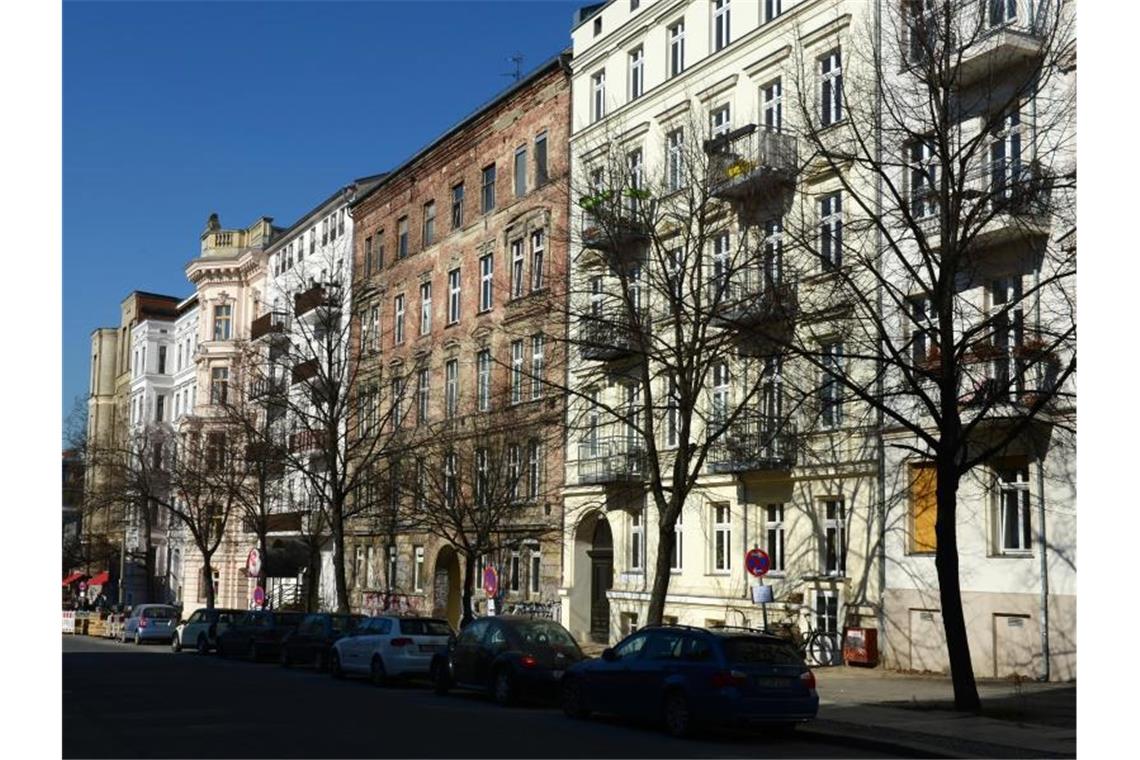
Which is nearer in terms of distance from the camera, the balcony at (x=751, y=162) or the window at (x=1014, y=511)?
the window at (x=1014, y=511)

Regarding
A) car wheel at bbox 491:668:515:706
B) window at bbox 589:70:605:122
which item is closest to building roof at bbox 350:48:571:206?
window at bbox 589:70:605:122

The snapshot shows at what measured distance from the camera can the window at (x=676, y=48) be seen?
38.1m

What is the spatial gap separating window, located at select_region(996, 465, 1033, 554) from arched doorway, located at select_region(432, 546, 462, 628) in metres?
24.4

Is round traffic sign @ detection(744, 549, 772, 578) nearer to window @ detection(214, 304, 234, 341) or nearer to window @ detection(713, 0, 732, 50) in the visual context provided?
window @ detection(713, 0, 732, 50)

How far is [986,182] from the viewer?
2589 centimetres

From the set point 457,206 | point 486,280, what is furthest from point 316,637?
point 457,206

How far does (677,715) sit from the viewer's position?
60.4ft

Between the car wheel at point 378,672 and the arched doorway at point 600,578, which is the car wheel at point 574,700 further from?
the arched doorway at point 600,578

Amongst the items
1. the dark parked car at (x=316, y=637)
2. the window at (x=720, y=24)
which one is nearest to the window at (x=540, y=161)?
the window at (x=720, y=24)

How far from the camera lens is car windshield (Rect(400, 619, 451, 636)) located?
2830 centimetres

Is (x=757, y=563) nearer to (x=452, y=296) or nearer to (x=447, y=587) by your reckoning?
(x=447, y=587)

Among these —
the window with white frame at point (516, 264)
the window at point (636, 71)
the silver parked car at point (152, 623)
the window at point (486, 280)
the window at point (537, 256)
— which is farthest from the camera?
the silver parked car at point (152, 623)

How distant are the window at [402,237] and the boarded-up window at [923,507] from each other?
29635mm

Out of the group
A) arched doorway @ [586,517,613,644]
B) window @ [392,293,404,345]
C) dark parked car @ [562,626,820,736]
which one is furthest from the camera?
window @ [392,293,404,345]
